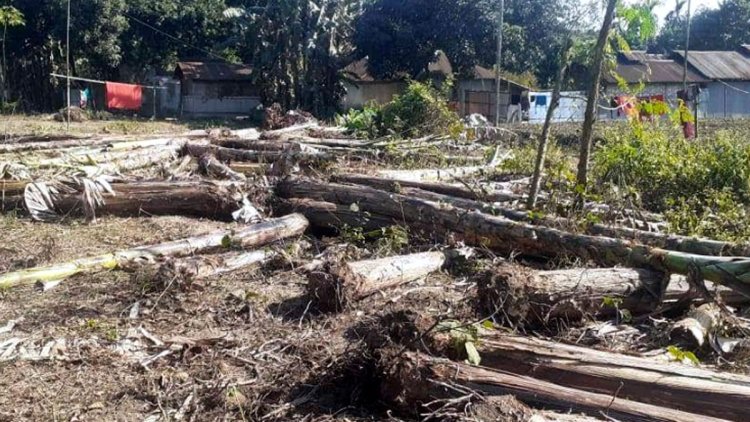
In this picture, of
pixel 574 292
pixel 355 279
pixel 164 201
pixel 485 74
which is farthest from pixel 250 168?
pixel 485 74

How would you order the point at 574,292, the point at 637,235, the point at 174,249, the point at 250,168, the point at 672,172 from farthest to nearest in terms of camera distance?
the point at 250,168 → the point at 672,172 → the point at 174,249 → the point at 637,235 → the point at 574,292

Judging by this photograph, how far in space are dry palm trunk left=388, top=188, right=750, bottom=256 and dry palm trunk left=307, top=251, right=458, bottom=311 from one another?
135 centimetres

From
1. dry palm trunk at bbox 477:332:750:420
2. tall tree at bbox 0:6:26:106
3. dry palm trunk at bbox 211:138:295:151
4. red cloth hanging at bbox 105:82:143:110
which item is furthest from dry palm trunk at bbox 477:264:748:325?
red cloth hanging at bbox 105:82:143:110

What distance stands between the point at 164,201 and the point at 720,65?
35.7m

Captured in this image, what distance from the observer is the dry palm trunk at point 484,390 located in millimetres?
3404

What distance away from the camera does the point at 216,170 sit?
10.7 m

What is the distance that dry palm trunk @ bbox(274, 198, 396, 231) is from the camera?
779cm

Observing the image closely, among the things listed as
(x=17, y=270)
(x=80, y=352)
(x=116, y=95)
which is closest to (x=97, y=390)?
(x=80, y=352)

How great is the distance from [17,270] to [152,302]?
1.54 meters

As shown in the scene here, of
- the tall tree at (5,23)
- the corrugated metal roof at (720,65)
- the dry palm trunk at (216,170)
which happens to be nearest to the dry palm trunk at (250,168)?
the dry palm trunk at (216,170)

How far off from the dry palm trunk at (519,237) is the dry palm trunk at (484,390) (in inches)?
70.0

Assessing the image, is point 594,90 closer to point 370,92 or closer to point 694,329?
point 694,329

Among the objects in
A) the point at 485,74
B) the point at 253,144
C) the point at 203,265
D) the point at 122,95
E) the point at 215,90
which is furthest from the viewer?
the point at 215,90

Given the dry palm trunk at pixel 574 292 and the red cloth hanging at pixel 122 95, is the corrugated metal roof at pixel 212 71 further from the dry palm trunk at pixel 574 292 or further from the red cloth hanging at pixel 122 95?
the dry palm trunk at pixel 574 292
